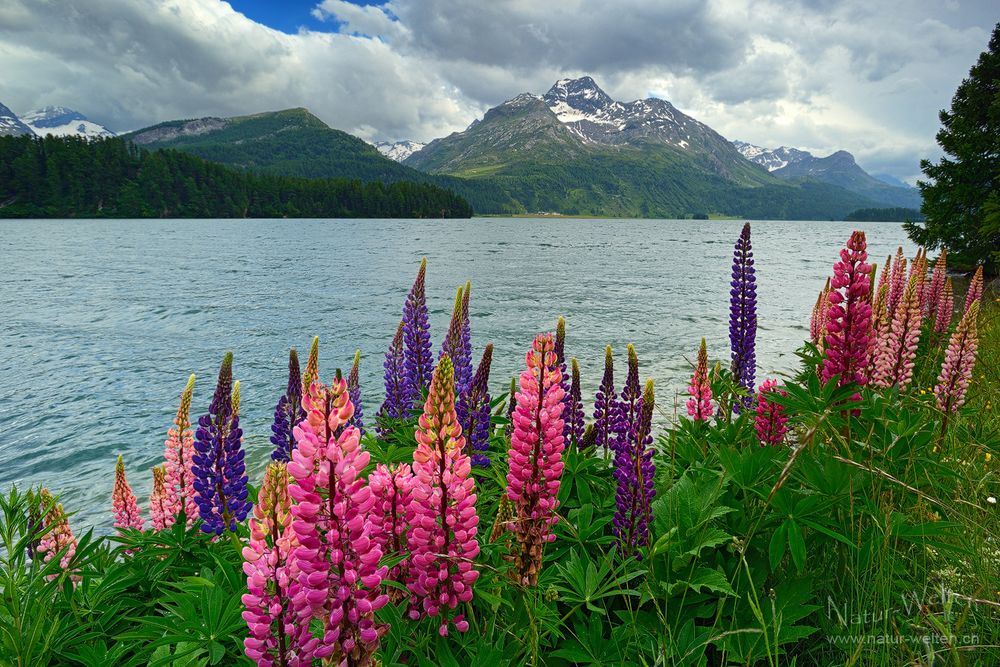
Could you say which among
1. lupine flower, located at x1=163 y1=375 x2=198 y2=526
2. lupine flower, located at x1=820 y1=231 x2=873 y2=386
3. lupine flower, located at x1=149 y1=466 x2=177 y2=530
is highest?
lupine flower, located at x1=820 y1=231 x2=873 y2=386

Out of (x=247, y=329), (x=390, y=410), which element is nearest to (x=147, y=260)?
(x=247, y=329)

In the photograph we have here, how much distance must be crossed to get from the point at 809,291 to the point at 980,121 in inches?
487

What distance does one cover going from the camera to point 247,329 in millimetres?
19703

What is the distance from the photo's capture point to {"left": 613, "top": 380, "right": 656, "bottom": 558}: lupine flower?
324 centimetres

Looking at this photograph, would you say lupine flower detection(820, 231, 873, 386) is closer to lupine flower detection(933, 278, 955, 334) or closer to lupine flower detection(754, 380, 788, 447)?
lupine flower detection(754, 380, 788, 447)

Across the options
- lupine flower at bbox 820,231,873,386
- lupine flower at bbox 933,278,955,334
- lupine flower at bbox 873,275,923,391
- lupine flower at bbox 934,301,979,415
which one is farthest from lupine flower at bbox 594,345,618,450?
lupine flower at bbox 933,278,955,334

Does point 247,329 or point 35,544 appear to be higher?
point 35,544

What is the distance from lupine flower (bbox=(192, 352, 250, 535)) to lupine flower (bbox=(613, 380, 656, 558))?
9.86 feet

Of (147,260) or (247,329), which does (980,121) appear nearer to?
(247,329)

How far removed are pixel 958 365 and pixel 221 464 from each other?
24.0ft

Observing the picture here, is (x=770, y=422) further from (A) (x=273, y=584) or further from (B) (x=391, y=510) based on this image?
(A) (x=273, y=584)

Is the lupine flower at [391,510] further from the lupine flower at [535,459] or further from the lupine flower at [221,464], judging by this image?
the lupine flower at [221,464]

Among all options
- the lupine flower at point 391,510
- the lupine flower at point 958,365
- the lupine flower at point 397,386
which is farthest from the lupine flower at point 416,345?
the lupine flower at point 958,365

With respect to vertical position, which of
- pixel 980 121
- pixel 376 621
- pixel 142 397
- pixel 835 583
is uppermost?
pixel 980 121
